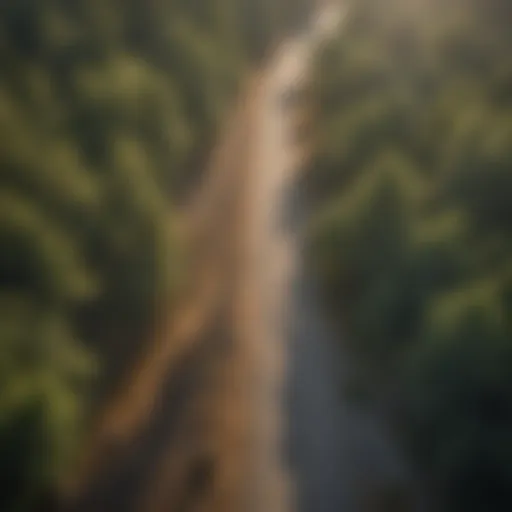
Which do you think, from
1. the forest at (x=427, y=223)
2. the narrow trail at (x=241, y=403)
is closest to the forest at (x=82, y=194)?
the narrow trail at (x=241, y=403)

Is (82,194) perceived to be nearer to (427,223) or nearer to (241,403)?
(241,403)

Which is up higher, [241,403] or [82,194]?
[82,194]

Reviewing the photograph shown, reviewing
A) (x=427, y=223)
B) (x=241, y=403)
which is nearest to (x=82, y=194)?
(x=241, y=403)

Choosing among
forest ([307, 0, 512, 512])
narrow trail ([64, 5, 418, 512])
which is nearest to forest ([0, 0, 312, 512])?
narrow trail ([64, 5, 418, 512])

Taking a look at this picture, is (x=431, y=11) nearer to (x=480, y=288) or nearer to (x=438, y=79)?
(x=438, y=79)

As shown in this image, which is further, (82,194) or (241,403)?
(241,403)

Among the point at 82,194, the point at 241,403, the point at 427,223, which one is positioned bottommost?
the point at 241,403

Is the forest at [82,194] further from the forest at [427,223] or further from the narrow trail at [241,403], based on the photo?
the forest at [427,223]

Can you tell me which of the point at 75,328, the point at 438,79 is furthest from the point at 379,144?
the point at 75,328

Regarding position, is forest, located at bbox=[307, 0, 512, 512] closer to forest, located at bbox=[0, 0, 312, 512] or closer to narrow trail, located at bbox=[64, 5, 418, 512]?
narrow trail, located at bbox=[64, 5, 418, 512]
